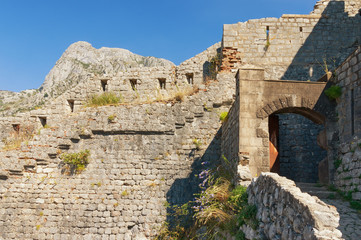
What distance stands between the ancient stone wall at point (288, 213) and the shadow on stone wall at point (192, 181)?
419 cm

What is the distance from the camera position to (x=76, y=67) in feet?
139

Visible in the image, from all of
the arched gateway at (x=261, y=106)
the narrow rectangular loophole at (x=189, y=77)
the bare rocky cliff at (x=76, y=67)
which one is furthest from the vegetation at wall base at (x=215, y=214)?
the bare rocky cliff at (x=76, y=67)

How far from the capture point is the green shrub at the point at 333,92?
7773mm

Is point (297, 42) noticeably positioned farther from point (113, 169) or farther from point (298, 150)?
point (113, 169)

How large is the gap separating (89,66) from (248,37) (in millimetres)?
31407

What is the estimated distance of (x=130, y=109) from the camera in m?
10.9

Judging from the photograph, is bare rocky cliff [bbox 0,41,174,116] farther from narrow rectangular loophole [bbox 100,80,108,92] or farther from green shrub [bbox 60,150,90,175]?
green shrub [bbox 60,150,90,175]

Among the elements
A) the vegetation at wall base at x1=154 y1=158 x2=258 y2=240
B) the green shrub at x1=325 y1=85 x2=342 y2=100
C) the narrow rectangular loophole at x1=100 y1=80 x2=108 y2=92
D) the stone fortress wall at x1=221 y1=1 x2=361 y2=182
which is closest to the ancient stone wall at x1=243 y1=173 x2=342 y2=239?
the vegetation at wall base at x1=154 y1=158 x2=258 y2=240

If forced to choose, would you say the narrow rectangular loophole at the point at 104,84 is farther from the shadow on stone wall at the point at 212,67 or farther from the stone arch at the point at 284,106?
the stone arch at the point at 284,106

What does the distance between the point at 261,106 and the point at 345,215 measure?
3.16 m

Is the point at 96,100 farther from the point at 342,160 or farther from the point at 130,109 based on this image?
the point at 342,160

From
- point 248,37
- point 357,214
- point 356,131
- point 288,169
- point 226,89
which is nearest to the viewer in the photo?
point 357,214

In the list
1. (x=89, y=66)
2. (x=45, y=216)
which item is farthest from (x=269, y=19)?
(x=89, y=66)

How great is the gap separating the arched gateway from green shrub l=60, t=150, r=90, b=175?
5109 mm
